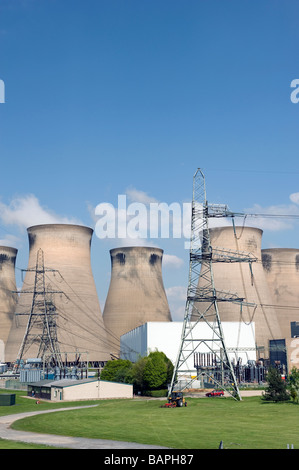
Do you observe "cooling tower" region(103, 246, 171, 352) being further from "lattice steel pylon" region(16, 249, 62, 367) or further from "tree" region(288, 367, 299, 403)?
"tree" region(288, 367, 299, 403)

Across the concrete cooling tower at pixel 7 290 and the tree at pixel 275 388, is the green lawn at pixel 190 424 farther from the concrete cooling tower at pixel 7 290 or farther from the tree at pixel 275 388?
the concrete cooling tower at pixel 7 290

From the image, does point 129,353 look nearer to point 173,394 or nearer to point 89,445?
point 173,394

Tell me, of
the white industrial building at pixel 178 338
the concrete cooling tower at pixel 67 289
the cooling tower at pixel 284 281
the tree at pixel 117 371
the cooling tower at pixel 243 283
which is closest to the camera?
the tree at pixel 117 371

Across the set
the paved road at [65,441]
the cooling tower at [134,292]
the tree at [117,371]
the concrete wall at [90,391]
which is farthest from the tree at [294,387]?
the cooling tower at [134,292]

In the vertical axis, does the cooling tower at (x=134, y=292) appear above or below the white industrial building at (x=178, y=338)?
above

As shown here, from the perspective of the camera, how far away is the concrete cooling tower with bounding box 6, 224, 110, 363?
226 feet

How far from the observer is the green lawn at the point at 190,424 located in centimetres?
1991

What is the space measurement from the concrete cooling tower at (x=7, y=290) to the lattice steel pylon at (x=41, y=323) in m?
8.21

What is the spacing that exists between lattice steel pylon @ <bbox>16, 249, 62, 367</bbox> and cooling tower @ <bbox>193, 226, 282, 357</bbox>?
19372 mm

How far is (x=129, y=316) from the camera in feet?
255

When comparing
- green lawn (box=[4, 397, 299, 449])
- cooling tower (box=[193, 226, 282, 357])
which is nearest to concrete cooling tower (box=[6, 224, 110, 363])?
cooling tower (box=[193, 226, 282, 357])

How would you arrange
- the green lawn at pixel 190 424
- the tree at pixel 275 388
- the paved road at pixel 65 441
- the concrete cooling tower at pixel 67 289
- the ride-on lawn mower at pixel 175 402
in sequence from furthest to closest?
1. the concrete cooling tower at pixel 67 289
2. the tree at pixel 275 388
3. the ride-on lawn mower at pixel 175 402
4. the green lawn at pixel 190 424
5. the paved road at pixel 65 441

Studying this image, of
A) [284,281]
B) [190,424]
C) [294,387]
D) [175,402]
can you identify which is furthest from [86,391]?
[284,281]
